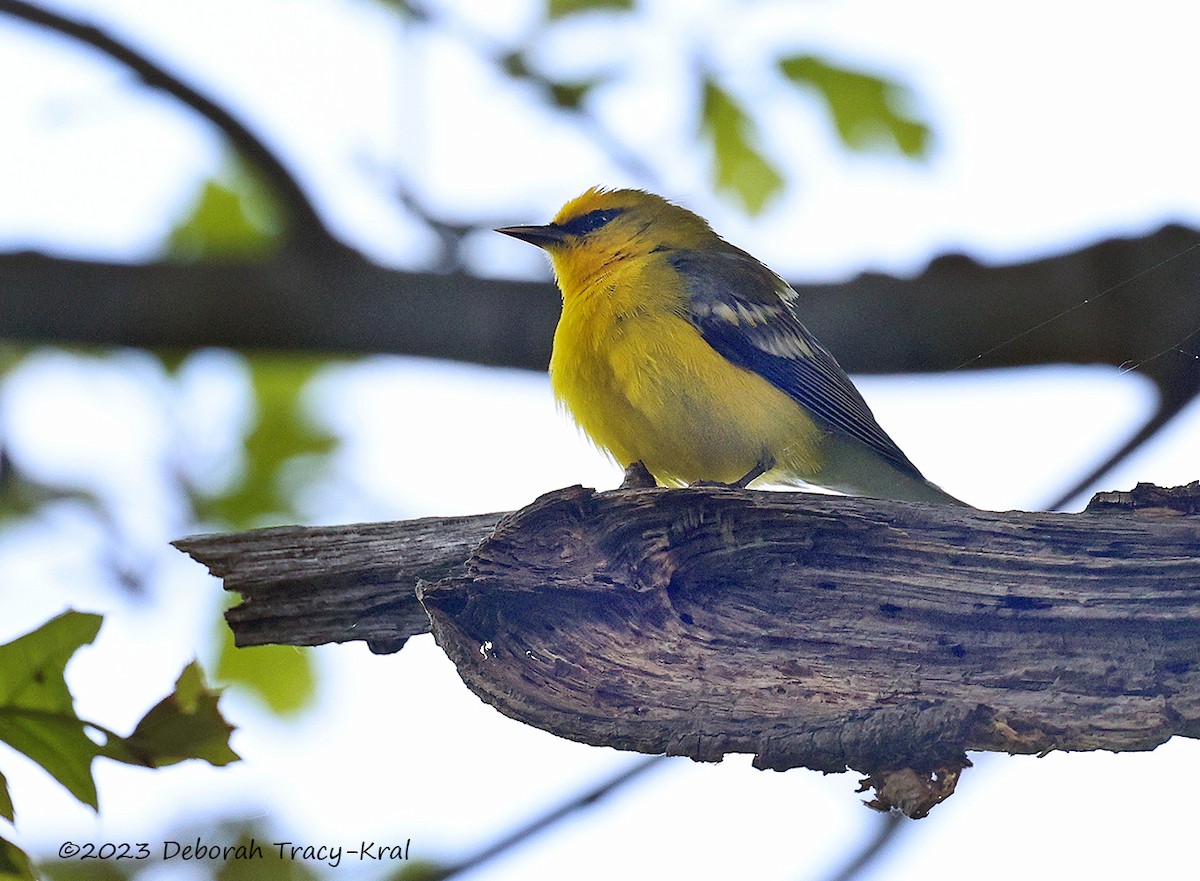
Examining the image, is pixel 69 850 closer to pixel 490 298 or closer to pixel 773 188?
pixel 490 298

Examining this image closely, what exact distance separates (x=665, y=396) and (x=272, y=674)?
2588 mm

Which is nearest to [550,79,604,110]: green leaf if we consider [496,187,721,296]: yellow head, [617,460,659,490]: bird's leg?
[496,187,721,296]: yellow head

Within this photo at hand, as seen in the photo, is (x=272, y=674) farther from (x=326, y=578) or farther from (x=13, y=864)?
(x=13, y=864)

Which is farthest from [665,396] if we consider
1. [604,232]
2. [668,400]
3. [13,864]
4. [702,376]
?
[13,864]

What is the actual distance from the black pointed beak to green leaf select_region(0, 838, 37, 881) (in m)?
3.25

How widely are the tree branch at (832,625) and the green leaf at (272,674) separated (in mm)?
3216

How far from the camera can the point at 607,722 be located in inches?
102

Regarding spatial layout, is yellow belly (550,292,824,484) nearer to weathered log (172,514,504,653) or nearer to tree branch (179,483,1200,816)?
weathered log (172,514,504,653)

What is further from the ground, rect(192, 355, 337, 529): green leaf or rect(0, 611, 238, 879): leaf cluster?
rect(192, 355, 337, 529): green leaf

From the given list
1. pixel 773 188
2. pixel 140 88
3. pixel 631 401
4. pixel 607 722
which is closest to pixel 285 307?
pixel 140 88

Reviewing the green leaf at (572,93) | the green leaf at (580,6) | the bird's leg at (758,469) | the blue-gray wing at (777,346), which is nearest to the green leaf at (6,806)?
the bird's leg at (758,469)

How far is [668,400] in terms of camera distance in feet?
13.9

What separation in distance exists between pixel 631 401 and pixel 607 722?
182 centimetres

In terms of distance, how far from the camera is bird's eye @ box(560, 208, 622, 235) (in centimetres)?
525
